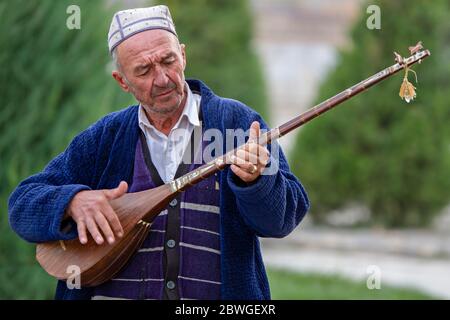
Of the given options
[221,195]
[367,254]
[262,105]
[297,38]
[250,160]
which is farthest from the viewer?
[297,38]

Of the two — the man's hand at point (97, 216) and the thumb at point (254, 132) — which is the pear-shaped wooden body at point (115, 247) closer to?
the man's hand at point (97, 216)

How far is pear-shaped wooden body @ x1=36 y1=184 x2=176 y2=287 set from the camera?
2781 mm

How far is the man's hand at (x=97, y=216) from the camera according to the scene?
2750 millimetres

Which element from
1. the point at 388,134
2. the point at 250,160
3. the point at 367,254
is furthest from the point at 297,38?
the point at 250,160

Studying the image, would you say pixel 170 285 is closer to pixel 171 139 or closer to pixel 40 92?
pixel 171 139

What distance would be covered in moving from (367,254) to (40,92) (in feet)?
16.0

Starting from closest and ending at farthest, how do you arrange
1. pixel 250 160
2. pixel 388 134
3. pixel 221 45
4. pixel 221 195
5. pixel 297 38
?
pixel 250 160 → pixel 221 195 → pixel 388 134 → pixel 221 45 → pixel 297 38

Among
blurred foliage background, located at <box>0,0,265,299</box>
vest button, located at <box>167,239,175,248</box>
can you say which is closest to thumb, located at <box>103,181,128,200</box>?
vest button, located at <box>167,239,175,248</box>

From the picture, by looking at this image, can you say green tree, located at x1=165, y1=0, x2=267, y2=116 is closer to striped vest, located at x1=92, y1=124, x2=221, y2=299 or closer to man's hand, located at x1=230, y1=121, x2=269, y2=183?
striped vest, located at x1=92, y1=124, x2=221, y2=299

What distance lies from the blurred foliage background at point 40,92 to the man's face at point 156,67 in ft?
6.80

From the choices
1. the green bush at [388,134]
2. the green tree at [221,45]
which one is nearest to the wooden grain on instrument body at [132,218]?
the green bush at [388,134]

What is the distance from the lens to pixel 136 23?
2799 millimetres

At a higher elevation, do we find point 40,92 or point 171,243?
point 40,92

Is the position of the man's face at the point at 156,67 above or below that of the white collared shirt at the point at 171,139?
above
